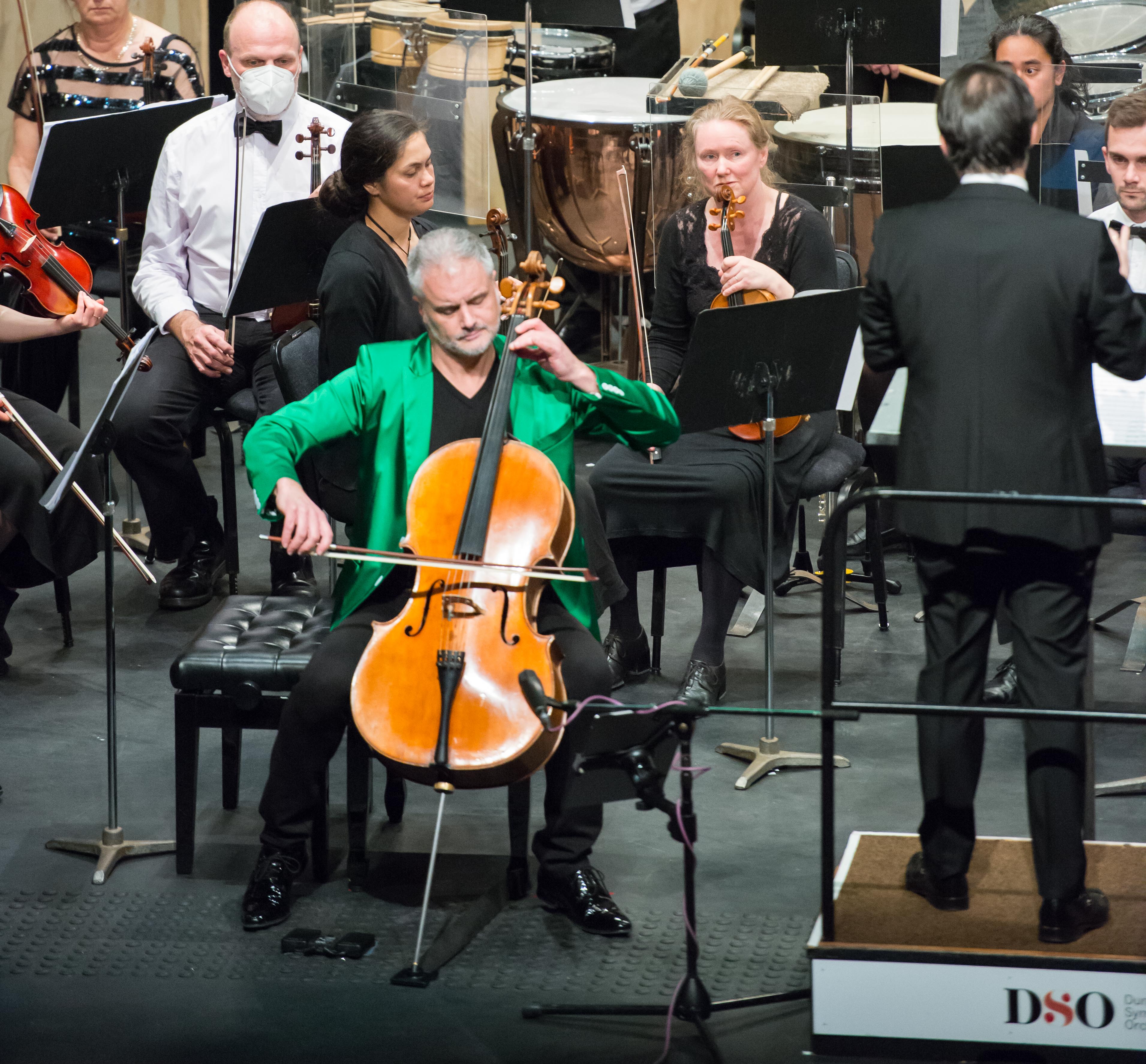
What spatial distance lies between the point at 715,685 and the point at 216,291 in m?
1.84

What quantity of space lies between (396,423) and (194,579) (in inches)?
63.7

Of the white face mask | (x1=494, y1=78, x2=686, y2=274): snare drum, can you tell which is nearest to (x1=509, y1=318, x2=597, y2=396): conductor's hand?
the white face mask

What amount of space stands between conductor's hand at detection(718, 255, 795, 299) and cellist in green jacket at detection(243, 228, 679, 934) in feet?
2.08

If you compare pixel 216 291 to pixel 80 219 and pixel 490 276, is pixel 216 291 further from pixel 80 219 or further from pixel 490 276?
pixel 490 276

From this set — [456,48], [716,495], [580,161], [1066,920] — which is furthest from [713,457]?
[456,48]

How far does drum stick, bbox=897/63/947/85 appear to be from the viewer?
5789mm

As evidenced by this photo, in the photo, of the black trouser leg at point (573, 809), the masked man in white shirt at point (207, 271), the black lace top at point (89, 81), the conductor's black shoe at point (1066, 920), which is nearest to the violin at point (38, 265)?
the masked man in white shirt at point (207, 271)

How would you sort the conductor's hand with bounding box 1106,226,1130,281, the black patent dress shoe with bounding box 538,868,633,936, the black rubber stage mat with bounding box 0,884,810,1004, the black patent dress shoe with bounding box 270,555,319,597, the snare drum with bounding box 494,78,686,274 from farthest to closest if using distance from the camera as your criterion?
1. the snare drum with bounding box 494,78,686,274
2. the black patent dress shoe with bounding box 270,555,319,597
3. the conductor's hand with bounding box 1106,226,1130,281
4. the black patent dress shoe with bounding box 538,868,633,936
5. the black rubber stage mat with bounding box 0,884,810,1004

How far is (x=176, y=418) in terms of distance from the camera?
14.2ft

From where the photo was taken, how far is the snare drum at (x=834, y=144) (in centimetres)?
484

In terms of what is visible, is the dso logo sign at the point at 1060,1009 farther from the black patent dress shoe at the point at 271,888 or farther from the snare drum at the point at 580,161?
the snare drum at the point at 580,161

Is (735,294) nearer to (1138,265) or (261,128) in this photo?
(1138,265)

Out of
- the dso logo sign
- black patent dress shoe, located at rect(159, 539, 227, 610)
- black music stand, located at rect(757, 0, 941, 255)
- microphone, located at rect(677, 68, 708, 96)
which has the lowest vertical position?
the dso logo sign

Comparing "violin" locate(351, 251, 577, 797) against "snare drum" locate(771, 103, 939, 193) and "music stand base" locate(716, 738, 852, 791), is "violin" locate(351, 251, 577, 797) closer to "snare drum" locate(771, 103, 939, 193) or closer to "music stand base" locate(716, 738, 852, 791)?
"music stand base" locate(716, 738, 852, 791)
